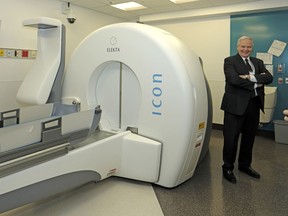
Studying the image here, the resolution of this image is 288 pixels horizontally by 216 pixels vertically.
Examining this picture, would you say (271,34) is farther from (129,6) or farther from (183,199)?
(183,199)

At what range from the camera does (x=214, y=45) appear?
4945 millimetres

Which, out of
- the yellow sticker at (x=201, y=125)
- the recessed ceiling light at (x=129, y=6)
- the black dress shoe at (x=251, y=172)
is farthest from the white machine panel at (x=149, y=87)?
the recessed ceiling light at (x=129, y=6)

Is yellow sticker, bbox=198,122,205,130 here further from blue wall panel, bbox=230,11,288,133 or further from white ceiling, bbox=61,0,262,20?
white ceiling, bbox=61,0,262,20

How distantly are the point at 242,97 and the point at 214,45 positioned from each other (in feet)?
8.77

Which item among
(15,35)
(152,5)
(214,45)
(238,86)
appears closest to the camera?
(238,86)

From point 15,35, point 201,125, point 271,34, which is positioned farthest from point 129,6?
point 201,125

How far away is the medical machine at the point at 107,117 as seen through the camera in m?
1.71

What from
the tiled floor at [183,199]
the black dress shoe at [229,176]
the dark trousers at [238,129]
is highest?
the dark trousers at [238,129]

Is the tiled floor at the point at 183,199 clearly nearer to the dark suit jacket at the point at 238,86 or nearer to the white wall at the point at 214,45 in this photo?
the dark suit jacket at the point at 238,86

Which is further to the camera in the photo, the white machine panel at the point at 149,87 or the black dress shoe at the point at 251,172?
the black dress shoe at the point at 251,172

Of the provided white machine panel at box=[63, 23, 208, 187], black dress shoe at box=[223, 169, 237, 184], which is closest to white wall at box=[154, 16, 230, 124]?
black dress shoe at box=[223, 169, 237, 184]

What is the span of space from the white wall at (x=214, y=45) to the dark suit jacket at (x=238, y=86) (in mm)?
2284

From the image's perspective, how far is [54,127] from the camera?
1.78m

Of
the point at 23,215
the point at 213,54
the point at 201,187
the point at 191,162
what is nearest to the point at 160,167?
the point at 191,162
